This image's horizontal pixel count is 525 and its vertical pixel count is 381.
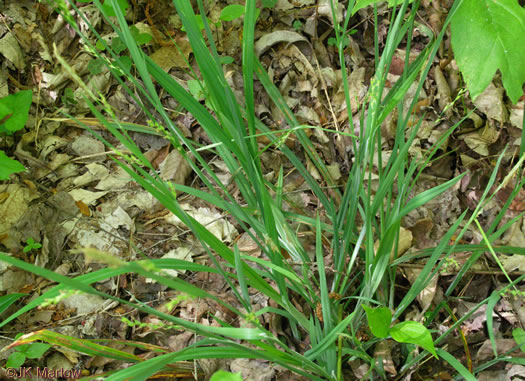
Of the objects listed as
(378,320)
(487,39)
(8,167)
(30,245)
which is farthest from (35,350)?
(487,39)

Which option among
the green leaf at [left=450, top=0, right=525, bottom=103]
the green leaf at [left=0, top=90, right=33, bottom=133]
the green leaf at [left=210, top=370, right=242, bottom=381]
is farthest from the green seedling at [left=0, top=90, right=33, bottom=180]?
the green leaf at [left=450, top=0, right=525, bottom=103]

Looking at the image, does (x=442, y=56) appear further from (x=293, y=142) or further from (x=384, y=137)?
(x=293, y=142)

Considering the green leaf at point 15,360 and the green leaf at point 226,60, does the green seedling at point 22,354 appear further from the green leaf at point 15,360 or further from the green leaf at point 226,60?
the green leaf at point 226,60

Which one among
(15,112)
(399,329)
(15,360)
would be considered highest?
(15,112)

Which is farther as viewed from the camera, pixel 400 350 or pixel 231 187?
pixel 231 187

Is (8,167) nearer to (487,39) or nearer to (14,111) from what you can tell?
(14,111)

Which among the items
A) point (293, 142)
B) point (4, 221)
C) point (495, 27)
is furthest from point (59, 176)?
point (495, 27)
